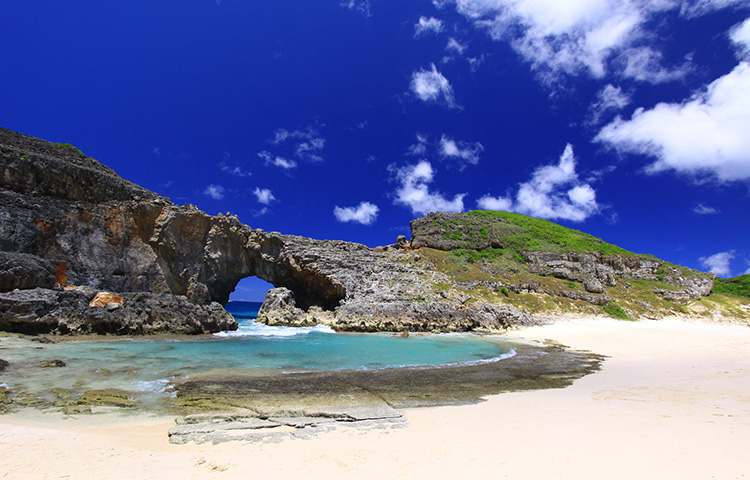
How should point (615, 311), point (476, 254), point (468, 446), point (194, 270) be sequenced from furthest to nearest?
1. point (476, 254)
2. point (615, 311)
3. point (194, 270)
4. point (468, 446)

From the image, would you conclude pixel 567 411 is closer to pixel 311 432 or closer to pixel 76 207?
pixel 311 432

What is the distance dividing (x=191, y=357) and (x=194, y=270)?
21.6 m

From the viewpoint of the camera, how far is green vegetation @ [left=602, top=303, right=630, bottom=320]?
34.0 meters

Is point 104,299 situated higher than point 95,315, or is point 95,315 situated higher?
point 104,299

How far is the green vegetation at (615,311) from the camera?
34.0 m

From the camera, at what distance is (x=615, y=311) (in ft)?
114

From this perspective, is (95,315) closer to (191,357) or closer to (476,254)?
(191,357)

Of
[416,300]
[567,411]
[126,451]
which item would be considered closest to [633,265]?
[416,300]

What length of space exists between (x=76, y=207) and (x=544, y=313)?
43927 millimetres

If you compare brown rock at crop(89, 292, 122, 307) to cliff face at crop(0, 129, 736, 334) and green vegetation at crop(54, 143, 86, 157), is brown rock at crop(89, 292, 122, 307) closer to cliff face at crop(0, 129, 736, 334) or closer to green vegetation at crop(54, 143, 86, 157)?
cliff face at crop(0, 129, 736, 334)

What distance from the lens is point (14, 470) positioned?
4.60m

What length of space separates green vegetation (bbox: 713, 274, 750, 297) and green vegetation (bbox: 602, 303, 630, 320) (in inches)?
892

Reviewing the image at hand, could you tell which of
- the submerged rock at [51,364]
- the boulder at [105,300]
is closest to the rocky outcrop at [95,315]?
the boulder at [105,300]

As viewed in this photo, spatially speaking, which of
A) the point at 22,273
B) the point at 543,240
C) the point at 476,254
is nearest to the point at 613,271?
the point at 543,240
